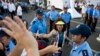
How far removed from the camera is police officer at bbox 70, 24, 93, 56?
4062 millimetres

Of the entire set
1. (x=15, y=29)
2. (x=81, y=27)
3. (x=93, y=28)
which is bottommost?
(x=93, y=28)

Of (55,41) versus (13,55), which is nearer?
(13,55)

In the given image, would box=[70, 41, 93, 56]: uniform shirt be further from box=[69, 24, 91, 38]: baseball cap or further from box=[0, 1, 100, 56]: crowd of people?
box=[69, 24, 91, 38]: baseball cap

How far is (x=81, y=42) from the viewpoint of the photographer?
4336 millimetres

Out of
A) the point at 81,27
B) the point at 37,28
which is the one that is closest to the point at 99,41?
the point at 37,28

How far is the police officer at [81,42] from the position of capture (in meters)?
4.06

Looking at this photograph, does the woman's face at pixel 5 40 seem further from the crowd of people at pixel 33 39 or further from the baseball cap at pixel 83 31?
the baseball cap at pixel 83 31

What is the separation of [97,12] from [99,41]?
12.6 ft

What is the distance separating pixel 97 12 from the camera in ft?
56.0

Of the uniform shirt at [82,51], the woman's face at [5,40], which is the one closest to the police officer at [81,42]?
the uniform shirt at [82,51]

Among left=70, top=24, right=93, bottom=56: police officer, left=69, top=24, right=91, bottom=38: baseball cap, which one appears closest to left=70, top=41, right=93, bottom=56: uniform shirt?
left=70, top=24, right=93, bottom=56: police officer

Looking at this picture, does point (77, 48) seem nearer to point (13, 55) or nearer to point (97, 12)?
point (13, 55)

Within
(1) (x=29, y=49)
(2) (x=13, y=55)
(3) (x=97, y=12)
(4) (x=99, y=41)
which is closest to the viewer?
(1) (x=29, y=49)

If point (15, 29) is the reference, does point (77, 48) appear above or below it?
below
